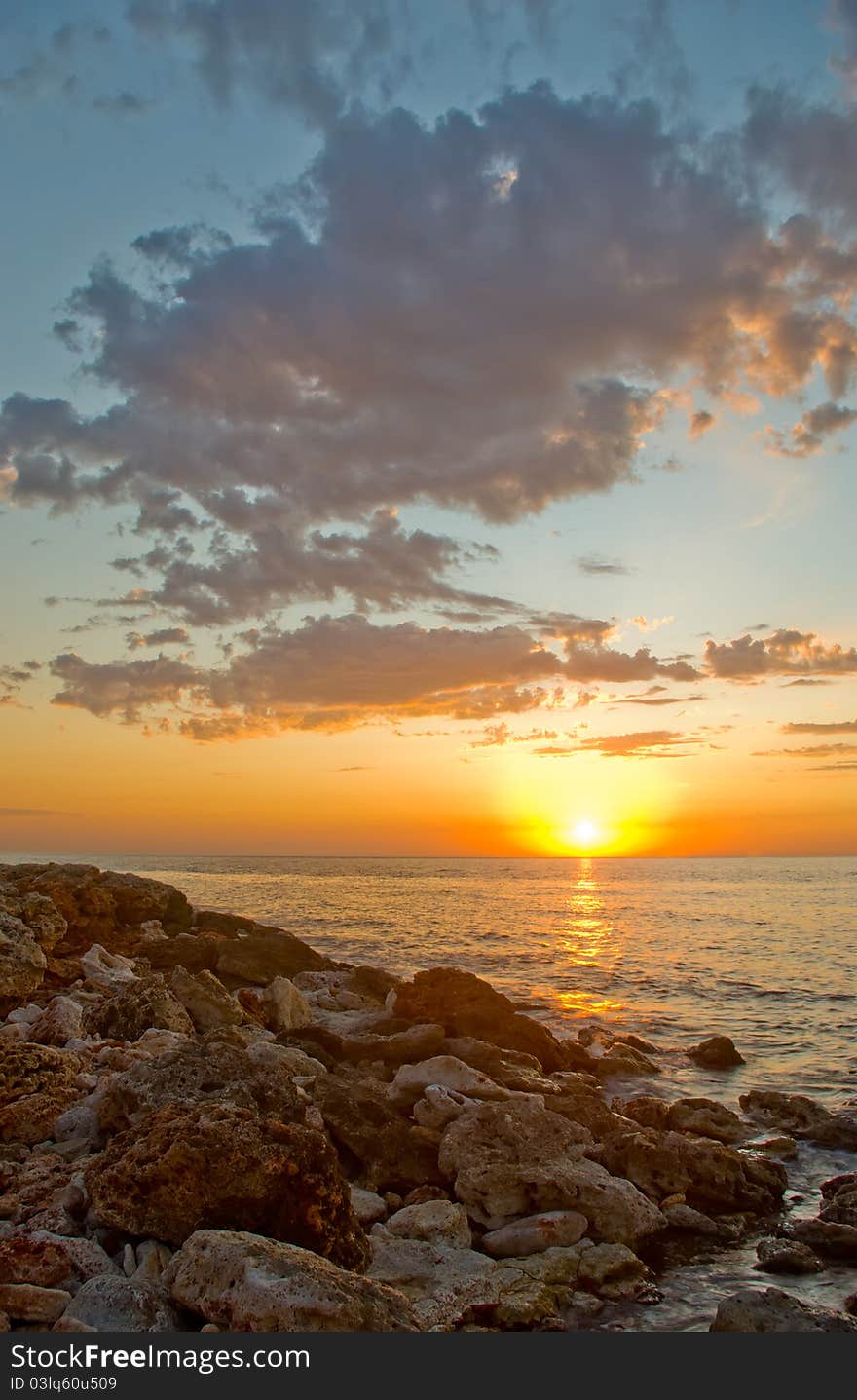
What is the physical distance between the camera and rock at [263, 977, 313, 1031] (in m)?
18.9

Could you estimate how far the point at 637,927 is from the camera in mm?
59438

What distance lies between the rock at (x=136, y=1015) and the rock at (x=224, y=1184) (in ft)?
17.6

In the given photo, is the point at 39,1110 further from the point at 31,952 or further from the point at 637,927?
the point at 637,927

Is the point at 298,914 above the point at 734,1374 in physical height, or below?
below

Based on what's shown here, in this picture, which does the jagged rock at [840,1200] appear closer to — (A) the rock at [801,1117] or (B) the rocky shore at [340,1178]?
(B) the rocky shore at [340,1178]

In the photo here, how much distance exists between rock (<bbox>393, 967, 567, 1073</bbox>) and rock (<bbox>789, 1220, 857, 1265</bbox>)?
8.02 meters

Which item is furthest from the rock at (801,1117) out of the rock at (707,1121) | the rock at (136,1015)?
the rock at (136,1015)

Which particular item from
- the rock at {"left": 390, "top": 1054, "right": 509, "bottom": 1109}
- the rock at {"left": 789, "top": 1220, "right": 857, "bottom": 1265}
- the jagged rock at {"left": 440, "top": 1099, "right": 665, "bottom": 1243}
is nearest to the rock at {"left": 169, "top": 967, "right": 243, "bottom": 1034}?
the rock at {"left": 390, "top": 1054, "right": 509, "bottom": 1109}

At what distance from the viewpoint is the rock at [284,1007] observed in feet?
62.1

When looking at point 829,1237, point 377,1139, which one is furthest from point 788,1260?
point 377,1139

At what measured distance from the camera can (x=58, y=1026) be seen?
43.1 feet

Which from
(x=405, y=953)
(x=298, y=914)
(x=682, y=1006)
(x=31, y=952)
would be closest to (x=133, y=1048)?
(x=31, y=952)

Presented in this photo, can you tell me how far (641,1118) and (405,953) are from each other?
87.4 ft

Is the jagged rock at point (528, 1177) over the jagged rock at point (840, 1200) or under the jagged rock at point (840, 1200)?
over
